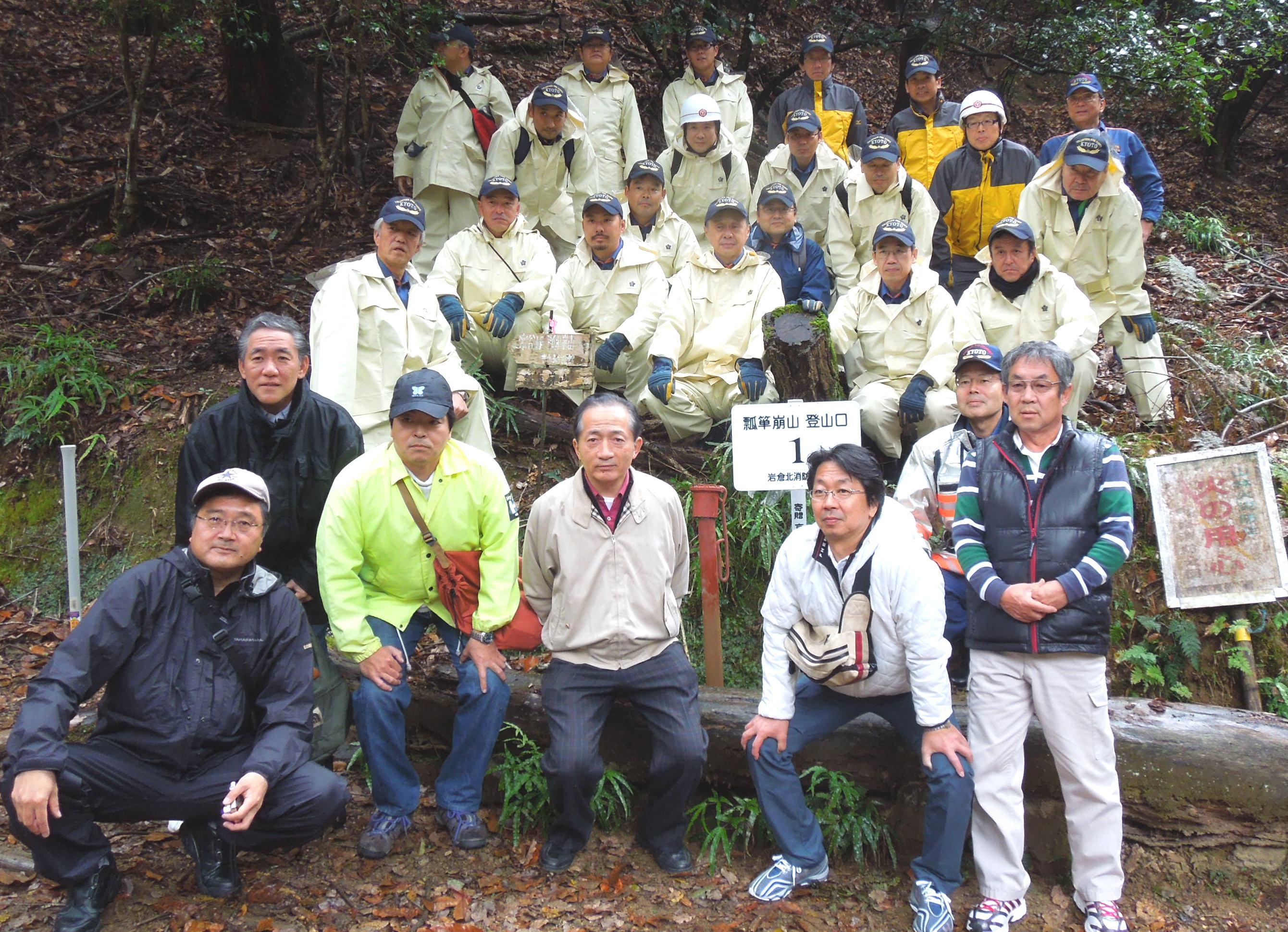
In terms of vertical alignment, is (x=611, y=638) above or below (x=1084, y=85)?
below

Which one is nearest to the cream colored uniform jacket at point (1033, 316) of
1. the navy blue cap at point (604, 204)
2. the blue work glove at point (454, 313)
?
the navy blue cap at point (604, 204)

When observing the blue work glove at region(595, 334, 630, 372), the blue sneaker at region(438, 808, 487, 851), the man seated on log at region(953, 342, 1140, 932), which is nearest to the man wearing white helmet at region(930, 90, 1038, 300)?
the blue work glove at region(595, 334, 630, 372)

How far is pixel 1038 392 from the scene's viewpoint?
3.82 m

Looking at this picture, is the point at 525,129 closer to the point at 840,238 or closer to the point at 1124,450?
the point at 840,238

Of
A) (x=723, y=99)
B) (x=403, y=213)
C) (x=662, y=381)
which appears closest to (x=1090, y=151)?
(x=662, y=381)

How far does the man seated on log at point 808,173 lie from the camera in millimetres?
7816

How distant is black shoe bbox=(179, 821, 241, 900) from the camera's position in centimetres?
387

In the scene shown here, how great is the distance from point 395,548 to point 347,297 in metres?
1.95

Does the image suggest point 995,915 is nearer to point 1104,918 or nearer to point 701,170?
point 1104,918

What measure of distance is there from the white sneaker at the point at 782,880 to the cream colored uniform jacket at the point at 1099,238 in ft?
15.0

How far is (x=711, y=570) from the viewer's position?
471 cm

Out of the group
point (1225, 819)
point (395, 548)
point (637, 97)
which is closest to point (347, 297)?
point (395, 548)

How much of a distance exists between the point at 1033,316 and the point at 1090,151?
143cm

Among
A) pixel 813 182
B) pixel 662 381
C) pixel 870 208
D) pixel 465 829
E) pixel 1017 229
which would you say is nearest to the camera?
pixel 465 829
